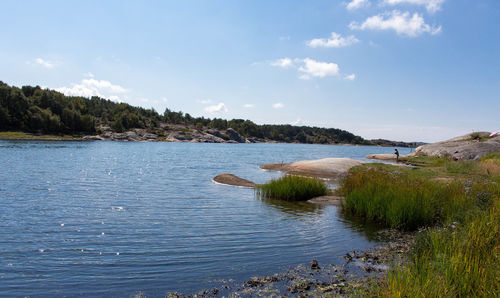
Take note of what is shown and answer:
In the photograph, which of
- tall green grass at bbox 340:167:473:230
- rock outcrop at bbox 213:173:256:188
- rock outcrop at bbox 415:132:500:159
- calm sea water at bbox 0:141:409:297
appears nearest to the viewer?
calm sea water at bbox 0:141:409:297

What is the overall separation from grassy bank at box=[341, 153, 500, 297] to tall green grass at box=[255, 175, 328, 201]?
267cm

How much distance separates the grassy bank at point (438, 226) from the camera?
5465mm

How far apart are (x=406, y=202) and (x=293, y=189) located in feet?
28.8

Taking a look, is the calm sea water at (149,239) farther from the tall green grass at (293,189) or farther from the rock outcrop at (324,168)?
the rock outcrop at (324,168)

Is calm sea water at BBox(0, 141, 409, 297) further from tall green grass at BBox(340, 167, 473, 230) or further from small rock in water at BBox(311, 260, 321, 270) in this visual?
tall green grass at BBox(340, 167, 473, 230)

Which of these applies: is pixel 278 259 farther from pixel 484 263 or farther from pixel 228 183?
pixel 228 183

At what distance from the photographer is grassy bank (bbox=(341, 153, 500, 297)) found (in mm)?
5465

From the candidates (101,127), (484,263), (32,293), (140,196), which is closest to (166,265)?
(32,293)

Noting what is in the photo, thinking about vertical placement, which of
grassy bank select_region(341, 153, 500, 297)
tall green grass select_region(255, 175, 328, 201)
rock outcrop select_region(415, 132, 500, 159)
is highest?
rock outcrop select_region(415, 132, 500, 159)

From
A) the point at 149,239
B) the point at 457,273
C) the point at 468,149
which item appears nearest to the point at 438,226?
the point at 457,273

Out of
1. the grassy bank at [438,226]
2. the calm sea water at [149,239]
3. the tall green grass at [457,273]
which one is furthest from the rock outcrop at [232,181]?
the tall green grass at [457,273]

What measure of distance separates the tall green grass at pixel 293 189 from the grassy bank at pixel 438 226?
2671 mm

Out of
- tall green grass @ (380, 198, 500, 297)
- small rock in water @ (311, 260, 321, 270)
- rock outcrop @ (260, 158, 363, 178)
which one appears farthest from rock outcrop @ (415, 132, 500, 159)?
small rock in water @ (311, 260, 321, 270)

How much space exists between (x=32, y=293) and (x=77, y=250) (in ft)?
10.1
